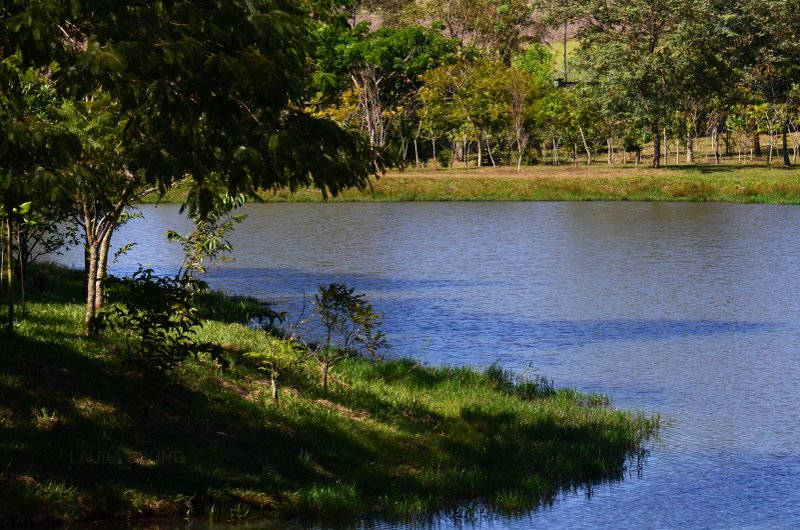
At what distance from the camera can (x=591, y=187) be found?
78.9 meters

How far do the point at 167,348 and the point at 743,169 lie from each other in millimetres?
77973

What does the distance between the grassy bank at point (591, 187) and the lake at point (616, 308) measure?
10502 mm

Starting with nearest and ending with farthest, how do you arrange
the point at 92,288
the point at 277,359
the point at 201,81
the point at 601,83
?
the point at 201,81 → the point at 277,359 → the point at 92,288 → the point at 601,83

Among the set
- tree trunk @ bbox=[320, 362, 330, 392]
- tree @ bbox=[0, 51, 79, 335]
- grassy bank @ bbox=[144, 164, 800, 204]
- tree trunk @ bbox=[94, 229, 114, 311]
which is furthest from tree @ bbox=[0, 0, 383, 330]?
grassy bank @ bbox=[144, 164, 800, 204]

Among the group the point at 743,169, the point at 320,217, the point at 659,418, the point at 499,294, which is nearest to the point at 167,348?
the point at 659,418

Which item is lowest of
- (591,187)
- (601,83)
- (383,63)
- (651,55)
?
(591,187)

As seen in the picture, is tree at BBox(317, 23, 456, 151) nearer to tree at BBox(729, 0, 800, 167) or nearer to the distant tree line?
the distant tree line

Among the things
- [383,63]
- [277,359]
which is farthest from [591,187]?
[277,359]

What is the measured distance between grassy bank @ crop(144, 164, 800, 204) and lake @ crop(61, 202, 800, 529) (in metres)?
10.5

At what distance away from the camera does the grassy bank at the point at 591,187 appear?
7569 centimetres

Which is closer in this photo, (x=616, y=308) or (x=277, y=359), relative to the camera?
(x=277, y=359)

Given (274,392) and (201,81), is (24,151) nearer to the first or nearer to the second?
(201,81)

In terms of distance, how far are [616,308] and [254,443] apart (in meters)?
19.2

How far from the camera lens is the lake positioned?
15.4m
